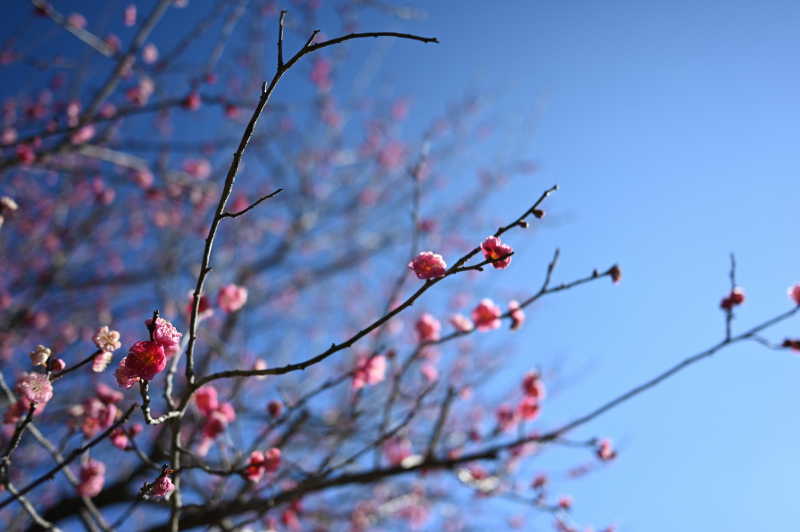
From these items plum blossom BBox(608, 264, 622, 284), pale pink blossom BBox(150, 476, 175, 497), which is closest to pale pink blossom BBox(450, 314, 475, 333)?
plum blossom BBox(608, 264, 622, 284)

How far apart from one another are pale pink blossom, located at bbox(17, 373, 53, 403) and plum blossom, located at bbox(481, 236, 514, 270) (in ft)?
4.62

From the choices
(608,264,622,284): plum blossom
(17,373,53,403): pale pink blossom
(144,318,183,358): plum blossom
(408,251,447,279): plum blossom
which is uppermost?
(608,264,622,284): plum blossom

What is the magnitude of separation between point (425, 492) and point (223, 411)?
3507mm

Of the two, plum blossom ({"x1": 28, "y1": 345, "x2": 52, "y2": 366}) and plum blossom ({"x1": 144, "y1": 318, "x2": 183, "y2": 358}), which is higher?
plum blossom ({"x1": 28, "y1": 345, "x2": 52, "y2": 366})

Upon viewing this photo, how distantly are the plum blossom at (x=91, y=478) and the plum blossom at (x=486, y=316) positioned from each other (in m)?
1.95

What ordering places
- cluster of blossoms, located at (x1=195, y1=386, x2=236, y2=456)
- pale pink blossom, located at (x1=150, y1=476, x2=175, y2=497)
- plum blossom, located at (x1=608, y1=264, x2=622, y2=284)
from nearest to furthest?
pale pink blossom, located at (x1=150, y1=476, x2=175, y2=497)
plum blossom, located at (x1=608, y1=264, x2=622, y2=284)
cluster of blossoms, located at (x1=195, y1=386, x2=236, y2=456)

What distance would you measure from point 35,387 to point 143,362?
548 mm

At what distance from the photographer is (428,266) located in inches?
51.5

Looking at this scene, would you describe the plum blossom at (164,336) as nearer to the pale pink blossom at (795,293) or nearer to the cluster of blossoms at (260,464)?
the cluster of blossoms at (260,464)

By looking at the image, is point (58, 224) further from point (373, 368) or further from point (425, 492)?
point (425, 492)

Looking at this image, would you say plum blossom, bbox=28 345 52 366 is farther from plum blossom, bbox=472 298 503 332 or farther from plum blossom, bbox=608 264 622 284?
plum blossom, bbox=608 264 622 284

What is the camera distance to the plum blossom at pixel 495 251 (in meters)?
1.33

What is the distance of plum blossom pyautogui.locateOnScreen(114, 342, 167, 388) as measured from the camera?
110 cm

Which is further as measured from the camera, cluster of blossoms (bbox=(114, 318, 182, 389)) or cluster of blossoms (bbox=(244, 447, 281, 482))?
cluster of blossoms (bbox=(244, 447, 281, 482))
